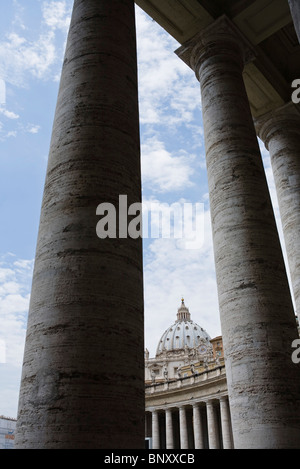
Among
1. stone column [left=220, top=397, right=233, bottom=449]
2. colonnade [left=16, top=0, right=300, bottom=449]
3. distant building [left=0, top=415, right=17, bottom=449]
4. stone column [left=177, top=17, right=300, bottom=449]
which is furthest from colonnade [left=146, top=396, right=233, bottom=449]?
colonnade [left=16, top=0, right=300, bottom=449]

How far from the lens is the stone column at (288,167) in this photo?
22.0 meters

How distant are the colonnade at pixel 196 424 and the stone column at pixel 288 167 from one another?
237 feet

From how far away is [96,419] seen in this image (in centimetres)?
715

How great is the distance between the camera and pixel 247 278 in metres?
14.2

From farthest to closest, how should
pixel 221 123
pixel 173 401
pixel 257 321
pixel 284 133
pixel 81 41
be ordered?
pixel 173 401
pixel 284 133
pixel 221 123
pixel 257 321
pixel 81 41

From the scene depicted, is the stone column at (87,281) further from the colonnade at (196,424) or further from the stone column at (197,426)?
the stone column at (197,426)

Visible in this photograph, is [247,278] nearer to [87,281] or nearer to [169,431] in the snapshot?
[87,281]

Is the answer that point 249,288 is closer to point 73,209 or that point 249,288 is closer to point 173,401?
point 73,209

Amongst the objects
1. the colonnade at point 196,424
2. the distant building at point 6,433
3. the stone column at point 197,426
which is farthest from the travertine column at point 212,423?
the distant building at point 6,433

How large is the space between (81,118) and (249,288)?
770 centimetres

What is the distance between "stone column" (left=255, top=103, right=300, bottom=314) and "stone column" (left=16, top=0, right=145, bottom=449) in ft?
44.3

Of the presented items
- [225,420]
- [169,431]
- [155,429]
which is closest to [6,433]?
[155,429]

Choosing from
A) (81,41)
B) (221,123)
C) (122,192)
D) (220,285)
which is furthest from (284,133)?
(122,192)

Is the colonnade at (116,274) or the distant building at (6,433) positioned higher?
the distant building at (6,433)
